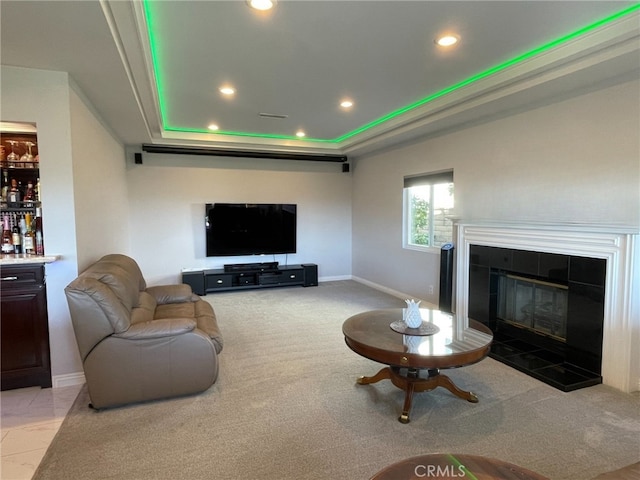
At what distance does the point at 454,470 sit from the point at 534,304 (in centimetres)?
299

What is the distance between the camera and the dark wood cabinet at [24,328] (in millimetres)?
2738

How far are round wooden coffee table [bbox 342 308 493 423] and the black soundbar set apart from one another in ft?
12.0

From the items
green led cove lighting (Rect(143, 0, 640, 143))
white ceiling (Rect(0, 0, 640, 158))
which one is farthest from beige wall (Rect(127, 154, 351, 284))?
white ceiling (Rect(0, 0, 640, 158))

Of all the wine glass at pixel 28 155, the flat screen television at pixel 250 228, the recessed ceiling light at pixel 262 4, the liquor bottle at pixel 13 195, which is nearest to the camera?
the recessed ceiling light at pixel 262 4

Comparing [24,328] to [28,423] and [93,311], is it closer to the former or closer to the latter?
[28,423]

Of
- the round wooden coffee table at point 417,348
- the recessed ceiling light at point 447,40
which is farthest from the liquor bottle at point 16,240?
the recessed ceiling light at point 447,40

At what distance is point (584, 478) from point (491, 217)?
9.13ft

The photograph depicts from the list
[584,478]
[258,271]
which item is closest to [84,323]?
[584,478]

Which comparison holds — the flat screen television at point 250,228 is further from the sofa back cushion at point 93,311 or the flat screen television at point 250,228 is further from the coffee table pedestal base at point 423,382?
the coffee table pedestal base at point 423,382

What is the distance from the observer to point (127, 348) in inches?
98.3

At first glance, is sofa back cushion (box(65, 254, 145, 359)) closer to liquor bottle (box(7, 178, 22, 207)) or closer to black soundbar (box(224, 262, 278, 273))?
liquor bottle (box(7, 178, 22, 207))

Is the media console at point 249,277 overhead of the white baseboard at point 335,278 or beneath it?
overhead

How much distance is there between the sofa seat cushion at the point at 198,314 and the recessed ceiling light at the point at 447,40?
2890mm

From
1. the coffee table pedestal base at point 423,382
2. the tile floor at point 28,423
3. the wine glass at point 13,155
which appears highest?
the wine glass at point 13,155
